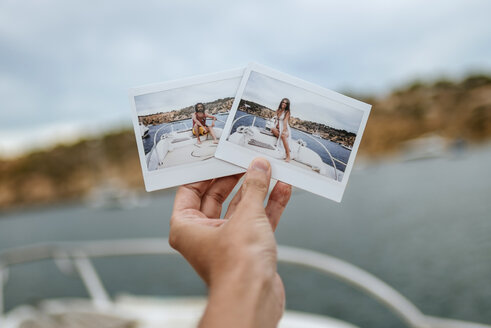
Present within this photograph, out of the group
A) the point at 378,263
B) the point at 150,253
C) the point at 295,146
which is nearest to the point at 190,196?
the point at 295,146

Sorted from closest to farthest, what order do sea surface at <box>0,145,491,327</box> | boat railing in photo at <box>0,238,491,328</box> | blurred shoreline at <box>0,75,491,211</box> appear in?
1. boat railing in photo at <box>0,238,491,328</box>
2. sea surface at <box>0,145,491,327</box>
3. blurred shoreline at <box>0,75,491,211</box>

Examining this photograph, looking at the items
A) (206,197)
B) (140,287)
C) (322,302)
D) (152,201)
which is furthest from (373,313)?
(152,201)

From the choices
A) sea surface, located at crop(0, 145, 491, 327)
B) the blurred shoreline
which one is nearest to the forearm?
sea surface, located at crop(0, 145, 491, 327)

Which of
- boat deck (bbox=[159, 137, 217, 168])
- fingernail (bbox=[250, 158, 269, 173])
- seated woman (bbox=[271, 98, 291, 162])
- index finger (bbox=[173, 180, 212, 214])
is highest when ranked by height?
A: seated woman (bbox=[271, 98, 291, 162])

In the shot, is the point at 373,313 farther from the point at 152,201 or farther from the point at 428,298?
the point at 152,201

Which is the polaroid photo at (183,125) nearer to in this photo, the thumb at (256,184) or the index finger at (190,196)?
the index finger at (190,196)

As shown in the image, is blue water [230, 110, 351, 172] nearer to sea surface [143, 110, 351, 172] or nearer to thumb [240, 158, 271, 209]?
sea surface [143, 110, 351, 172]
